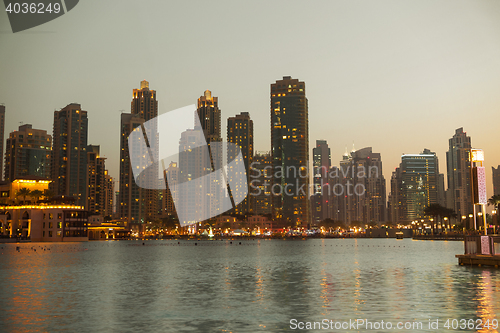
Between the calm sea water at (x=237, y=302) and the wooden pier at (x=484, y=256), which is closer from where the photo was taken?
the calm sea water at (x=237, y=302)

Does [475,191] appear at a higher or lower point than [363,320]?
higher

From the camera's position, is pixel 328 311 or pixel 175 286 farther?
pixel 175 286

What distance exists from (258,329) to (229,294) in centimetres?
1430

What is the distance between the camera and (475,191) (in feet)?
186

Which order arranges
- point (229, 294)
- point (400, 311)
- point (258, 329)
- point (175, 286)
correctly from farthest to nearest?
point (175, 286), point (229, 294), point (400, 311), point (258, 329)

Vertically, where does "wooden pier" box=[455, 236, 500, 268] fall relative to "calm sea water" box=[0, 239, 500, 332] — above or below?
above

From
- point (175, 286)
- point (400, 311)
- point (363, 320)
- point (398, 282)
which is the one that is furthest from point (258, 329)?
point (398, 282)

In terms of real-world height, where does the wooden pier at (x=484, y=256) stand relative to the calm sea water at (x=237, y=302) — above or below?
above

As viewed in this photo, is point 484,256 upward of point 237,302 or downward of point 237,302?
upward

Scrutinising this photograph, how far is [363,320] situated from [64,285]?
30937mm

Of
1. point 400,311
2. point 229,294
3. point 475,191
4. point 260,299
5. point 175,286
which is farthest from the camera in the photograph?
point 475,191

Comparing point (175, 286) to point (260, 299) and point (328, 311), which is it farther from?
point (328, 311)

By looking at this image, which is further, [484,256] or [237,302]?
[484,256]

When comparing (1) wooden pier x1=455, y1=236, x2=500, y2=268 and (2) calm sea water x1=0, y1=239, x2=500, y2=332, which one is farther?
(1) wooden pier x1=455, y1=236, x2=500, y2=268
